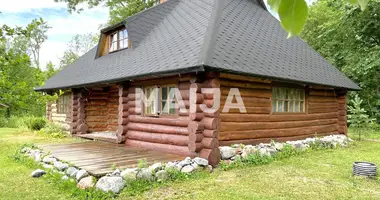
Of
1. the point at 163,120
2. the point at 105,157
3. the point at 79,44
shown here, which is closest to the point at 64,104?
the point at 163,120

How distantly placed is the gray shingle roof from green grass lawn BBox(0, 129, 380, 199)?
2384 millimetres

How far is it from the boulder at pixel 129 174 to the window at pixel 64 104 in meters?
10.1

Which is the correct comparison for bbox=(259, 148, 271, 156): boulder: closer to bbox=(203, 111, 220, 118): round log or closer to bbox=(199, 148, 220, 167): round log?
bbox=(199, 148, 220, 167): round log

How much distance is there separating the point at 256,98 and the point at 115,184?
4.75 meters

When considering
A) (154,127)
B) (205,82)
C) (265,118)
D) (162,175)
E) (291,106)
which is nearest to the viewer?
(162,175)

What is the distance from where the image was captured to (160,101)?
863 centimetres

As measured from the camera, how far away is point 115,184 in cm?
527

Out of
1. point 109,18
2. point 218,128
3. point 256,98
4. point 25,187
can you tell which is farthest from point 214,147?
point 109,18

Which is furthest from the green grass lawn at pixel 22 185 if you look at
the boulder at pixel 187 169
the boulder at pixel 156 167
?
the boulder at pixel 187 169

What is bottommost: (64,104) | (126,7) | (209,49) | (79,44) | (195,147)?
(195,147)

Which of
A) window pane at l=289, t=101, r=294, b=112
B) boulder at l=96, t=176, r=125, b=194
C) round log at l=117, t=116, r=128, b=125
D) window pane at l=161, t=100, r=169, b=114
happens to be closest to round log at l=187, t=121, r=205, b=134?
window pane at l=161, t=100, r=169, b=114

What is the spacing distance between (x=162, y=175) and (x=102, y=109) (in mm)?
8302

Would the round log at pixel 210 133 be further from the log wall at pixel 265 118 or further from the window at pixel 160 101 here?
the window at pixel 160 101

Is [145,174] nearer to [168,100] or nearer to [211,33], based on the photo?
[168,100]
